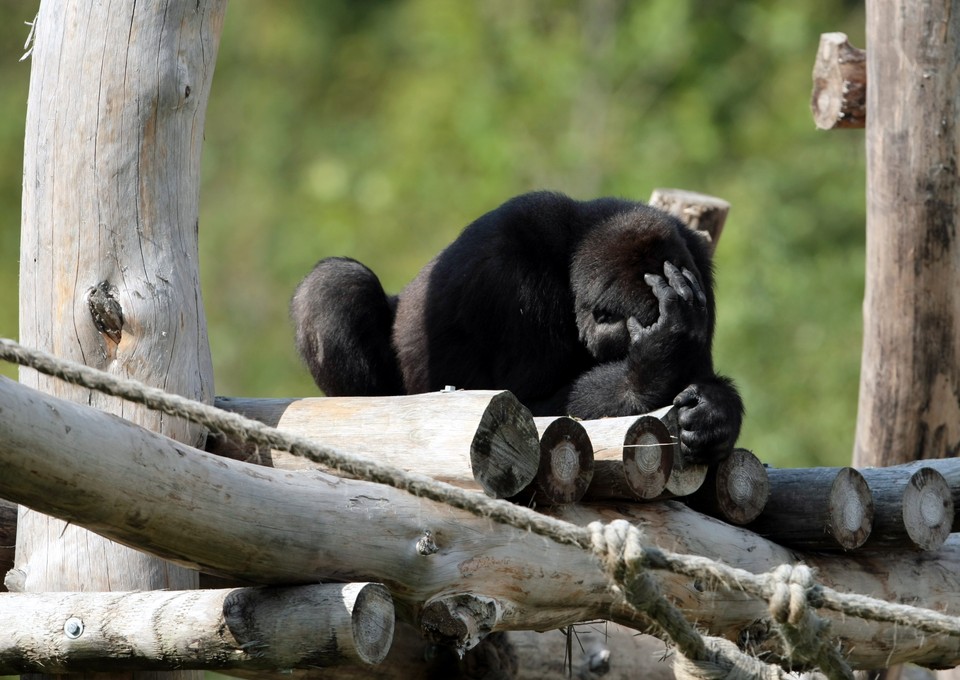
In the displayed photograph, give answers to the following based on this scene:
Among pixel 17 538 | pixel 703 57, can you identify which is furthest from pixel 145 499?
pixel 703 57

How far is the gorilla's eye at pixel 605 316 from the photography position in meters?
4.62

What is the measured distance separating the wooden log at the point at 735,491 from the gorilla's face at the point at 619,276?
808 millimetres

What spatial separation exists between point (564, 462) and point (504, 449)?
0.78 ft

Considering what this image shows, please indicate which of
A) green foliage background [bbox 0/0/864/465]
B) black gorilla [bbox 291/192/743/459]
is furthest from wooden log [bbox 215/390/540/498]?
green foliage background [bbox 0/0/864/465]

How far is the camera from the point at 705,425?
372 centimetres

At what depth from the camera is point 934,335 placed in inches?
211

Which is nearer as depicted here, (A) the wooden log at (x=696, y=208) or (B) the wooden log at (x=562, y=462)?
(B) the wooden log at (x=562, y=462)

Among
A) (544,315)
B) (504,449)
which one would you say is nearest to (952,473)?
(544,315)

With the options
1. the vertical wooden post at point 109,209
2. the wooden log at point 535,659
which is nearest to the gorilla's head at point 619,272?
the wooden log at point 535,659

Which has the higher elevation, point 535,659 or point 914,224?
point 914,224

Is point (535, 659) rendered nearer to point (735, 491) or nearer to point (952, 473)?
point (735, 491)

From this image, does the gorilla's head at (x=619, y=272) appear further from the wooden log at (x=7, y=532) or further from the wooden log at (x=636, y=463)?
the wooden log at (x=7, y=532)

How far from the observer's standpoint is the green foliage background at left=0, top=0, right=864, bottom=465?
12375 mm

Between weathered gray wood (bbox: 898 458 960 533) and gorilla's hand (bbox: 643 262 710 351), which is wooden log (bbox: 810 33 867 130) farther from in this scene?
weathered gray wood (bbox: 898 458 960 533)
